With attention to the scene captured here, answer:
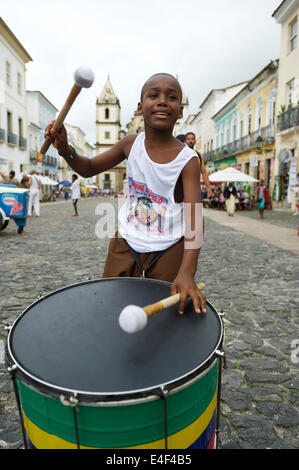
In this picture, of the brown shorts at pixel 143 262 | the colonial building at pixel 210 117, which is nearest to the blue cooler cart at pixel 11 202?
the brown shorts at pixel 143 262

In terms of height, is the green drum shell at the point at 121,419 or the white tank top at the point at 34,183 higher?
the white tank top at the point at 34,183

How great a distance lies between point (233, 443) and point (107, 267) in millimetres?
1088

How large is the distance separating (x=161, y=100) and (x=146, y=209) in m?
0.53

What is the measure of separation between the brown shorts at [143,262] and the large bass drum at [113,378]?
1.51ft

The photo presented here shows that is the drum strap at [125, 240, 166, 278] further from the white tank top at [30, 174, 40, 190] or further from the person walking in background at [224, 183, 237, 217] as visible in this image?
the person walking in background at [224, 183, 237, 217]

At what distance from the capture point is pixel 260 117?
24.1 metres

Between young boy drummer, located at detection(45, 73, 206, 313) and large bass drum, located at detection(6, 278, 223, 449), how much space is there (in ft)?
1.43

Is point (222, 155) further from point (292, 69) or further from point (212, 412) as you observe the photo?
point (212, 412)

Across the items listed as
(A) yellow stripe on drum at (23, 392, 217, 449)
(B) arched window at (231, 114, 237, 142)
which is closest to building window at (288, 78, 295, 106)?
(B) arched window at (231, 114, 237, 142)

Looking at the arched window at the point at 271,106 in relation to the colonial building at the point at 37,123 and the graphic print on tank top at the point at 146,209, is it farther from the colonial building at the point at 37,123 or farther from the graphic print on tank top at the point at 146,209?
the graphic print on tank top at the point at 146,209

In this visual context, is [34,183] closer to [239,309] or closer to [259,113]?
[239,309]

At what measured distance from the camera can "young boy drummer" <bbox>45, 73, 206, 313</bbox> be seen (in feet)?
5.19

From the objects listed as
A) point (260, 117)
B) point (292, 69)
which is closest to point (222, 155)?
point (260, 117)

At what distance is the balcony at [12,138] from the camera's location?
2473cm
